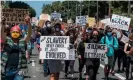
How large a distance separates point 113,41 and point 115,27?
3.23m

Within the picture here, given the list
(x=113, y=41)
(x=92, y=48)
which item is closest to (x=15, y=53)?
(x=92, y=48)

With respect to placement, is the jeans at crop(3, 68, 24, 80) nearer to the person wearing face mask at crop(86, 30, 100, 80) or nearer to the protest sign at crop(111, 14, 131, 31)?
the person wearing face mask at crop(86, 30, 100, 80)

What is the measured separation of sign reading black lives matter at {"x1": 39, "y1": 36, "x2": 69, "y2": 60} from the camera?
12.0 metres

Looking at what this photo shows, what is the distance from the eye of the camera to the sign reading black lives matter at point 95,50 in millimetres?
12703

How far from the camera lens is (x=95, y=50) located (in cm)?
1302

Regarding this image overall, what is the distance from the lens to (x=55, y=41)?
1204 cm

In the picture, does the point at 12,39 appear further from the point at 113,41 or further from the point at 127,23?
the point at 127,23

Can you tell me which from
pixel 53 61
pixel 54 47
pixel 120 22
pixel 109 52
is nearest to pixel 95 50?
pixel 54 47

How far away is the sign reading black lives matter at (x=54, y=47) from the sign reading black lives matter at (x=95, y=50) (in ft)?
2.76

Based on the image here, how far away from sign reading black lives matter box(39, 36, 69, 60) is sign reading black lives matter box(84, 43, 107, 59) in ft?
2.76

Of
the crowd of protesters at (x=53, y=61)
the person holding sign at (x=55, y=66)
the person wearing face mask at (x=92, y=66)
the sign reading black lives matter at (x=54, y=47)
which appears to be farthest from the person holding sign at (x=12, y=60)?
the person wearing face mask at (x=92, y=66)

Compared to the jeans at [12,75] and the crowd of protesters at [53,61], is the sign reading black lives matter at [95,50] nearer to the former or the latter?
the crowd of protesters at [53,61]

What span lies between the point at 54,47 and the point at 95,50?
1365mm

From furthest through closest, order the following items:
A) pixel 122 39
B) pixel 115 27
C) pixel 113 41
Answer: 1. pixel 115 27
2. pixel 122 39
3. pixel 113 41
